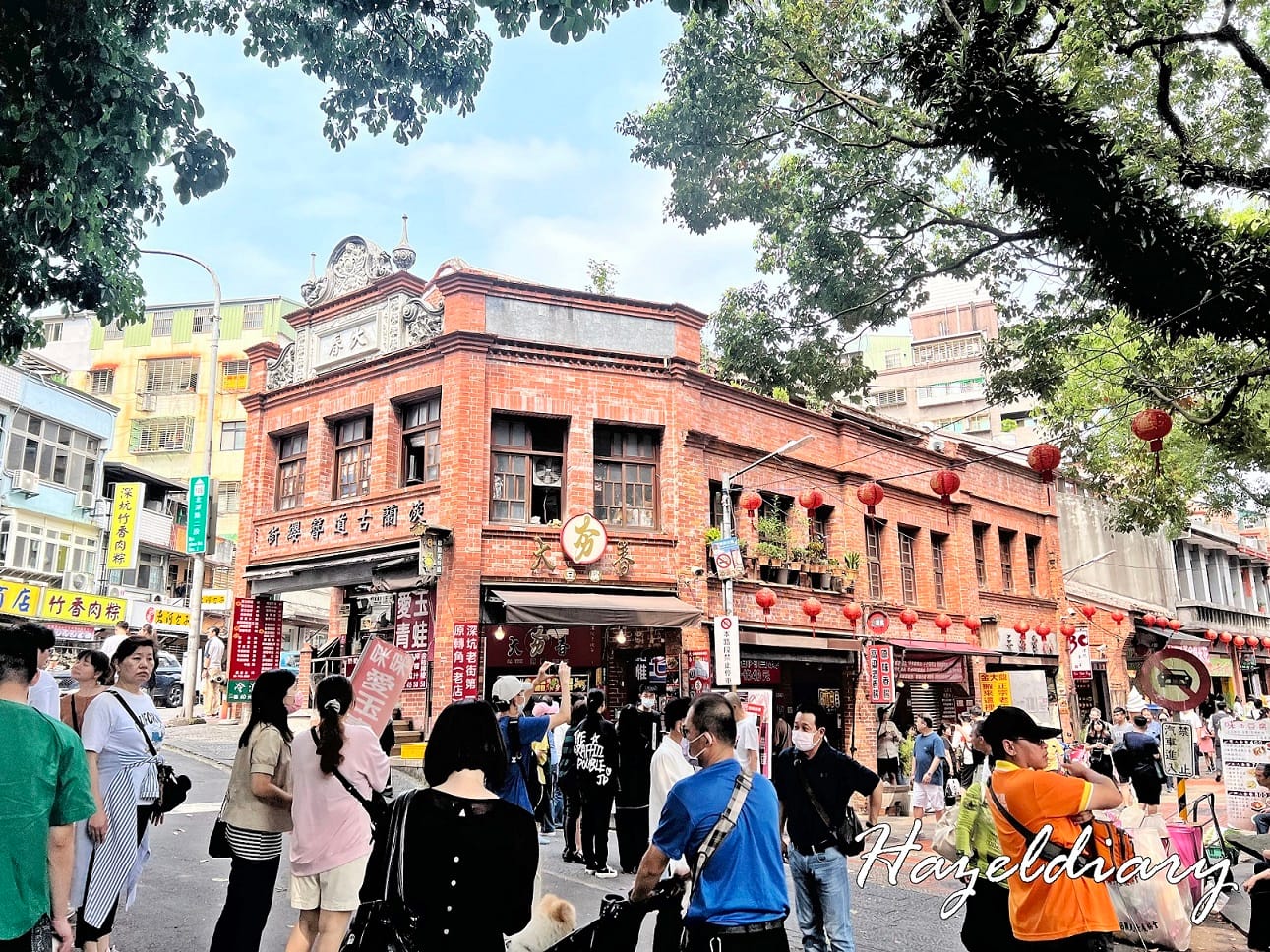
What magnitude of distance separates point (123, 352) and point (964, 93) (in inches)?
1819

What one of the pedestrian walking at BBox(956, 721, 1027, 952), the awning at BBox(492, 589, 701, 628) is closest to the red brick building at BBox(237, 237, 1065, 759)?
the awning at BBox(492, 589, 701, 628)

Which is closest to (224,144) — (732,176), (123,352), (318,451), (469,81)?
(469,81)

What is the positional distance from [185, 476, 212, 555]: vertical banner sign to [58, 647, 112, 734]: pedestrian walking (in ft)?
56.9

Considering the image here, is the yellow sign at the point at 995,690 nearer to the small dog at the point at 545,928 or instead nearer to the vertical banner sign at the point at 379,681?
the vertical banner sign at the point at 379,681

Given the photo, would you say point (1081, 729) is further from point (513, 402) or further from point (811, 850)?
point (811, 850)

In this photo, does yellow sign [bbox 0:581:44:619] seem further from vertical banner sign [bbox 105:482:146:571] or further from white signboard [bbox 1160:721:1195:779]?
white signboard [bbox 1160:721:1195:779]

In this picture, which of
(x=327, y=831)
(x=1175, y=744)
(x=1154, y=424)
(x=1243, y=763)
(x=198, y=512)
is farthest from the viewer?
(x=198, y=512)

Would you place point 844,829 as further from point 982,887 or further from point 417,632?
point 417,632

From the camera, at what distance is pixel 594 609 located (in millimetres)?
16016

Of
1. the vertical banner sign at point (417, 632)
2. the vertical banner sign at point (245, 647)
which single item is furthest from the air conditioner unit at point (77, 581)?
the vertical banner sign at point (417, 632)

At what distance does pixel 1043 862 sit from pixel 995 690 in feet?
68.3

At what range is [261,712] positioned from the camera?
16.9 feet

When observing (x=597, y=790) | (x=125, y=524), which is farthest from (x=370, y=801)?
(x=125, y=524)

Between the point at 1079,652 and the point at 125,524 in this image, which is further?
the point at 125,524
